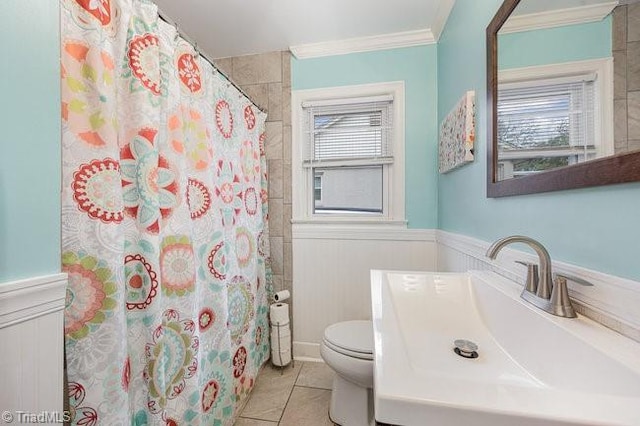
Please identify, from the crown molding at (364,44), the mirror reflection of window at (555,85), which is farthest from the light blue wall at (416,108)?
the mirror reflection of window at (555,85)

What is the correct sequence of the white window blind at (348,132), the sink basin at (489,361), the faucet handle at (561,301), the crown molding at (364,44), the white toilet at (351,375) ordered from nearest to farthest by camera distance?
the sink basin at (489,361) → the faucet handle at (561,301) → the white toilet at (351,375) → the crown molding at (364,44) → the white window blind at (348,132)

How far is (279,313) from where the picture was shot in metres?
1.88

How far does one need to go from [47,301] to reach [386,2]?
200 centimetres

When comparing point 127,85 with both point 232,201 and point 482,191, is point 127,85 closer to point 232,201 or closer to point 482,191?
point 232,201

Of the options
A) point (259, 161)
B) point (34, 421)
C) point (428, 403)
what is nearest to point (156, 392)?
point (34, 421)

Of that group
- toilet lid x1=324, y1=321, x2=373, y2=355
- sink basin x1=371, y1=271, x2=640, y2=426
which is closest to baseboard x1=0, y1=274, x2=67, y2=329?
sink basin x1=371, y1=271, x2=640, y2=426

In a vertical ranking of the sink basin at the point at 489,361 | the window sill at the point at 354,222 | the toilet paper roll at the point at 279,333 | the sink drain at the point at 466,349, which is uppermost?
the window sill at the point at 354,222

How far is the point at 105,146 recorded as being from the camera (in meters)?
0.79

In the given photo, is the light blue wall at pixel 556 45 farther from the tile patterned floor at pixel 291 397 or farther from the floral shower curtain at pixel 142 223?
the tile patterned floor at pixel 291 397

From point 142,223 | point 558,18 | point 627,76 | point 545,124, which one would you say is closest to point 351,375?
point 142,223

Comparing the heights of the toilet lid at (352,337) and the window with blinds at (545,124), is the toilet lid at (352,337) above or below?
below

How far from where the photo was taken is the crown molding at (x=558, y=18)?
58 centimetres

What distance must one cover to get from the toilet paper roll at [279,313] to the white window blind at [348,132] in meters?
1.05

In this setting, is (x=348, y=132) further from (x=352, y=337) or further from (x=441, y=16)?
(x=352, y=337)
